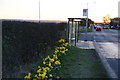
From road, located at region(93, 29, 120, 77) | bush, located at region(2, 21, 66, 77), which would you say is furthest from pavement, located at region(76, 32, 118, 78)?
bush, located at region(2, 21, 66, 77)

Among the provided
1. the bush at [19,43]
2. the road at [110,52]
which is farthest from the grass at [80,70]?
the bush at [19,43]

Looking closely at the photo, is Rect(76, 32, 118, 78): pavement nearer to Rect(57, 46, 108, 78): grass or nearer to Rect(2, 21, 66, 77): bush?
Rect(57, 46, 108, 78): grass

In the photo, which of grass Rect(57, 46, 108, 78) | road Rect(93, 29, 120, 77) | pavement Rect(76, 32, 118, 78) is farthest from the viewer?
road Rect(93, 29, 120, 77)

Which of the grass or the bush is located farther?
the bush

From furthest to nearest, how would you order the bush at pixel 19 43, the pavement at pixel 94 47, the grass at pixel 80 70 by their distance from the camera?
the bush at pixel 19 43 → the pavement at pixel 94 47 → the grass at pixel 80 70

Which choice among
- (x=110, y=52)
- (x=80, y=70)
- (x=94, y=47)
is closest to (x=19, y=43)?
(x=80, y=70)

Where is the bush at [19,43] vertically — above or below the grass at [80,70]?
above

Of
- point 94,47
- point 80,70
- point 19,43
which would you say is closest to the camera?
point 80,70

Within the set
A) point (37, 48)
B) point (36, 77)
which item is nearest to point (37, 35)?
point (37, 48)

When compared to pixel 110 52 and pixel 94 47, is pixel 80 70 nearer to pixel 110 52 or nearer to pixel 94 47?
pixel 110 52

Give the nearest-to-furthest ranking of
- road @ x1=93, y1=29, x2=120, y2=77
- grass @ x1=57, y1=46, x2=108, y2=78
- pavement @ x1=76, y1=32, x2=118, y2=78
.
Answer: grass @ x1=57, y1=46, x2=108, y2=78 < pavement @ x1=76, y1=32, x2=118, y2=78 < road @ x1=93, y1=29, x2=120, y2=77

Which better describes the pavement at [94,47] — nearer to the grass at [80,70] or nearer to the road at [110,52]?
the road at [110,52]

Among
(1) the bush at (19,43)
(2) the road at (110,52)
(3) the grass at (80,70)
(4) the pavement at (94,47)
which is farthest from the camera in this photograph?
(2) the road at (110,52)

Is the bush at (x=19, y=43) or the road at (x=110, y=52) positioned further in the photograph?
the road at (x=110, y=52)
